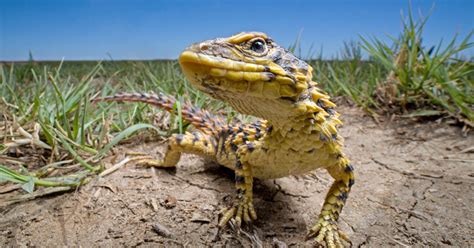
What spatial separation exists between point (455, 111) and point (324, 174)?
173cm

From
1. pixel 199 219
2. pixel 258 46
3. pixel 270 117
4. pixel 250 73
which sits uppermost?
pixel 258 46

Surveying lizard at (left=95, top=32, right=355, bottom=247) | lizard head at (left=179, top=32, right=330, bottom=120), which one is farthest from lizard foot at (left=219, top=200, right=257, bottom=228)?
lizard head at (left=179, top=32, right=330, bottom=120)

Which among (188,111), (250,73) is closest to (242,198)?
(250,73)

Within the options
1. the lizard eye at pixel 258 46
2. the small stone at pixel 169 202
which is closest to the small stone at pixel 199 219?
the small stone at pixel 169 202

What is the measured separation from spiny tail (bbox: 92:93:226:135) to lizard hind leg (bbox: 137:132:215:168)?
15 centimetres

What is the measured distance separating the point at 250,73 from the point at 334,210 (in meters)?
0.94

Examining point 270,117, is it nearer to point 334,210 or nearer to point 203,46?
point 203,46

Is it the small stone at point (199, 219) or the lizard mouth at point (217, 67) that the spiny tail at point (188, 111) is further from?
the lizard mouth at point (217, 67)

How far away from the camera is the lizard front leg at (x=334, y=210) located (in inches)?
68.1

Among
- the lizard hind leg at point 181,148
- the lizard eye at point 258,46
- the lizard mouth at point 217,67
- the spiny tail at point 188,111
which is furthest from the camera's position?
the spiny tail at point 188,111

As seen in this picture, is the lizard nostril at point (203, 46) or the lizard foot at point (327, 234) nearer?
the lizard nostril at point (203, 46)

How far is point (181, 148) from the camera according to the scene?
2459 mm

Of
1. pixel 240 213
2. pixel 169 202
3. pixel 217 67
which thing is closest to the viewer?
pixel 217 67

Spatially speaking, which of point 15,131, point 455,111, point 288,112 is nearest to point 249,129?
point 288,112
